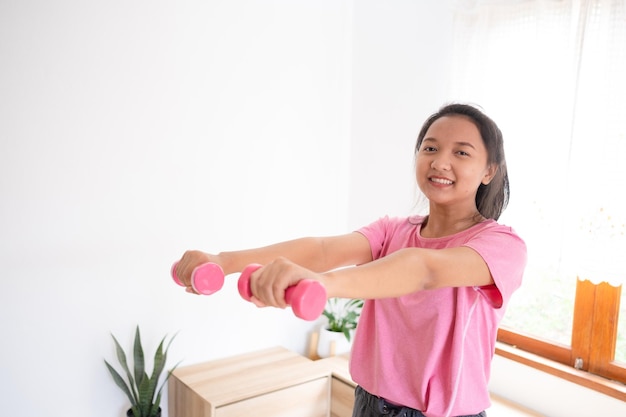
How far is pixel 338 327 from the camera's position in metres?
2.97

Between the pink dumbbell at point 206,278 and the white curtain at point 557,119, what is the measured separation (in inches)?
66.4

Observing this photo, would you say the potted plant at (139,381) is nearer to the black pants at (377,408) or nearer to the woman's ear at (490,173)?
the black pants at (377,408)

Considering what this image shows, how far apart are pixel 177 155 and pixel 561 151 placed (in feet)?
5.62

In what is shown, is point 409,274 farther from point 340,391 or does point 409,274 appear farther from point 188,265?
point 340,391

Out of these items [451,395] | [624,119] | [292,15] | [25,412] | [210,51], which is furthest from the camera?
[292,15]

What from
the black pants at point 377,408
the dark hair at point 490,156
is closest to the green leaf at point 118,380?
the black pants at point 377,408

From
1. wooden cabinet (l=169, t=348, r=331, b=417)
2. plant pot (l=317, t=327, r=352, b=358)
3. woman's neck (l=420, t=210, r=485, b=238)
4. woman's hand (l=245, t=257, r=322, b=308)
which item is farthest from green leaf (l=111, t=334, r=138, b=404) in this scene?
woman's hand (l=245, t=257, r=322, b=308)

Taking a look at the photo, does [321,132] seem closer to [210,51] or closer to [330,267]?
[210,51]

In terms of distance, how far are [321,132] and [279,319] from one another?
1.08m

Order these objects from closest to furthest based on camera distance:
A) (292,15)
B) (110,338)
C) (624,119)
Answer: (624,119) < (110,338) < (292,15)

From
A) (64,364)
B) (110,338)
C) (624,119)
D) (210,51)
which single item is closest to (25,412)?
(64,364)

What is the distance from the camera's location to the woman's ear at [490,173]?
132 centimetres

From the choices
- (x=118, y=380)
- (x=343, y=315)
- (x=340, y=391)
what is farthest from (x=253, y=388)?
(x=343, y=315)

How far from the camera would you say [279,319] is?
114 inches
